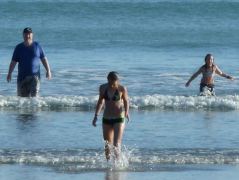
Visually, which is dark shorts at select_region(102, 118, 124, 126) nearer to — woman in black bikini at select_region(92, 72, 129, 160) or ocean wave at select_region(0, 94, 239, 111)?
woman in black bikini at select_region(92, 72, 129, 160)

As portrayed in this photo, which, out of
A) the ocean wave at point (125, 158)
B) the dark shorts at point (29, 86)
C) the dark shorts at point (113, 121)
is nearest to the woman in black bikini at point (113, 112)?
the dark shorts at point (113, 121)

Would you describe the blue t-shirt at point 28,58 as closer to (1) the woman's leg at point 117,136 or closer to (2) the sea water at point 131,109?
(2) the sea water at point 131,109

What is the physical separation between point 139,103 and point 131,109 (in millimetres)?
456

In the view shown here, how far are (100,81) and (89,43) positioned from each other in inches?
585

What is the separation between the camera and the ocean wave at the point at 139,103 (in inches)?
786

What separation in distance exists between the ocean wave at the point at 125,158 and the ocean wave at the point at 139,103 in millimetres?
4715

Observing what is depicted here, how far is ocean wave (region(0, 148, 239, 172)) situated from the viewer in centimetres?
1395

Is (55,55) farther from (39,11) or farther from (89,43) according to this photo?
(39,11)

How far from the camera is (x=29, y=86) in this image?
18.3 metres

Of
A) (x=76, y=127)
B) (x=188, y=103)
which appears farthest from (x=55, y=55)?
(x=76, y=127)

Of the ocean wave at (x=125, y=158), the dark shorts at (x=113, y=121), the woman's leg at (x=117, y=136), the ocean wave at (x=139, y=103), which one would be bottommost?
the ocean wave at (x=125, y=158)

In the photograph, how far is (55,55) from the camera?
3403 cm

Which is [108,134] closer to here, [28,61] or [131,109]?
[28,61]

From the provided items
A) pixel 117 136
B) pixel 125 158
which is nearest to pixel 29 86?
pixel 125 158
